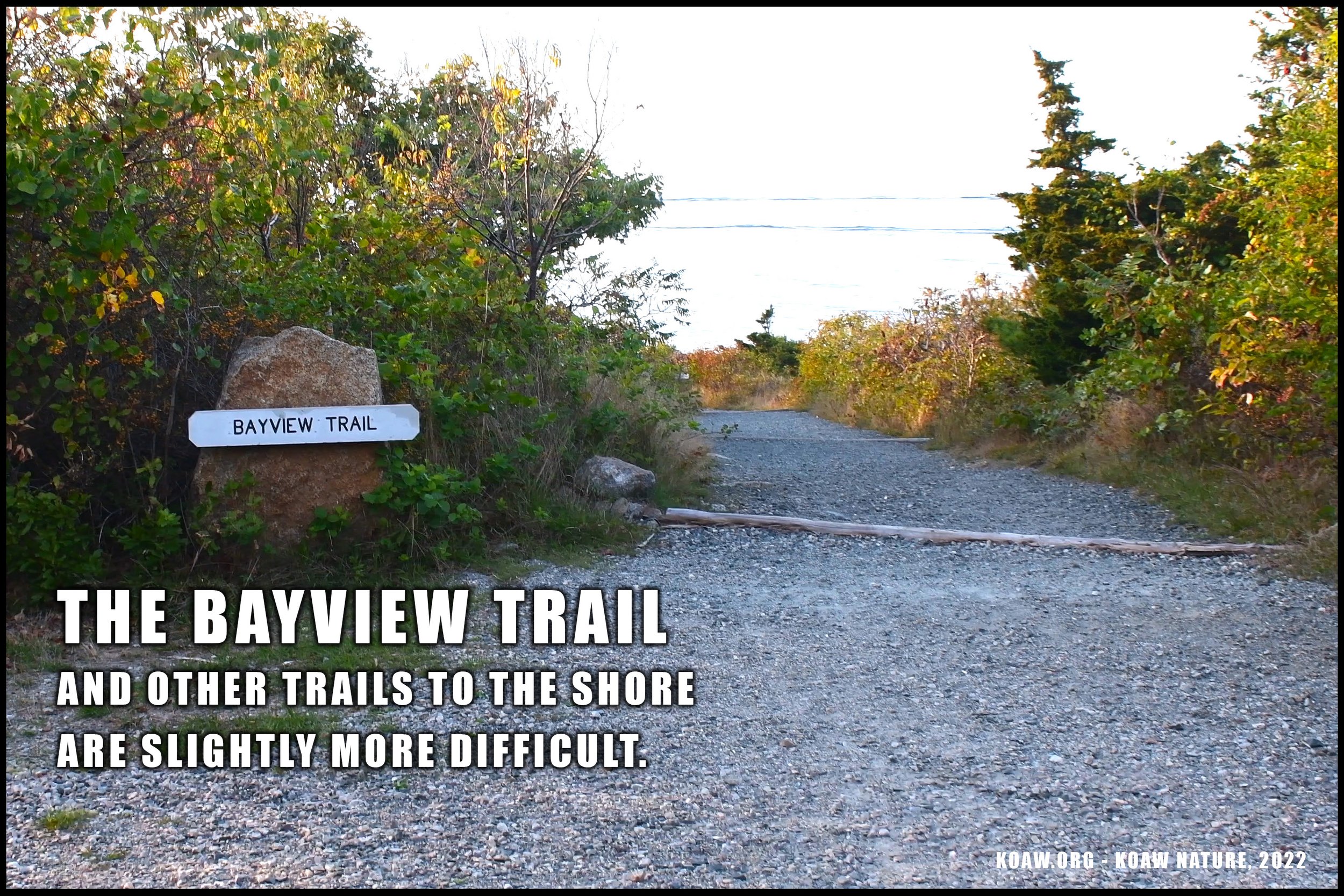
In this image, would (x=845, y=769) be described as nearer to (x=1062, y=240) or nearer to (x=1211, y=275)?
(x=1211, y=275)

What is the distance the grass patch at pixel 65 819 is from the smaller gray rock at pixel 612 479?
5.03 meters

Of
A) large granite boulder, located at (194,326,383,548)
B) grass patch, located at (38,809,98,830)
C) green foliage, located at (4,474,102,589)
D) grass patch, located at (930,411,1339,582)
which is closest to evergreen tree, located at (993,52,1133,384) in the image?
grass patch, located at (930,411,1339,582)

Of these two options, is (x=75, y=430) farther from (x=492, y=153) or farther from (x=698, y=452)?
(x=698, y=452)

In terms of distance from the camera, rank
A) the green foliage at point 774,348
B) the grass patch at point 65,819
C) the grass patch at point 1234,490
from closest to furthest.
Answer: the grass patch at point 65,819 < the grass patch at point 1234,490 < the green foliage at point 774,348

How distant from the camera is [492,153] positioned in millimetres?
9992

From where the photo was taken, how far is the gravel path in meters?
3.38

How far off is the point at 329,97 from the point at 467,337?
4.23 m

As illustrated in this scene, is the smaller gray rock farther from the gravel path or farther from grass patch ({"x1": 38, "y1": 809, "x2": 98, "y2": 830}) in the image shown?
grass patch ({"x1": 38, "y1": 809, "x2": 98, "y2": 830})

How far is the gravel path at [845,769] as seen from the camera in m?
3.38

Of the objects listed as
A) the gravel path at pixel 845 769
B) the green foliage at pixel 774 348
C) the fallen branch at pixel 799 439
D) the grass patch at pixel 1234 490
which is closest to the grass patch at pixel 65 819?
the gravel path at pixel 845 769

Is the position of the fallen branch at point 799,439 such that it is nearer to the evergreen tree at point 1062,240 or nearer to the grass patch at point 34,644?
the evergreen tree at point 1062,240

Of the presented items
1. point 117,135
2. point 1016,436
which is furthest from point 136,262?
point 1016,436

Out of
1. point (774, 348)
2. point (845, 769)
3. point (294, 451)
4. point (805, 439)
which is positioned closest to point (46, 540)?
point (294, 451)

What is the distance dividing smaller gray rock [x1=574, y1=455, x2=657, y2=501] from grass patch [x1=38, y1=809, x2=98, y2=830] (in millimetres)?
5027
